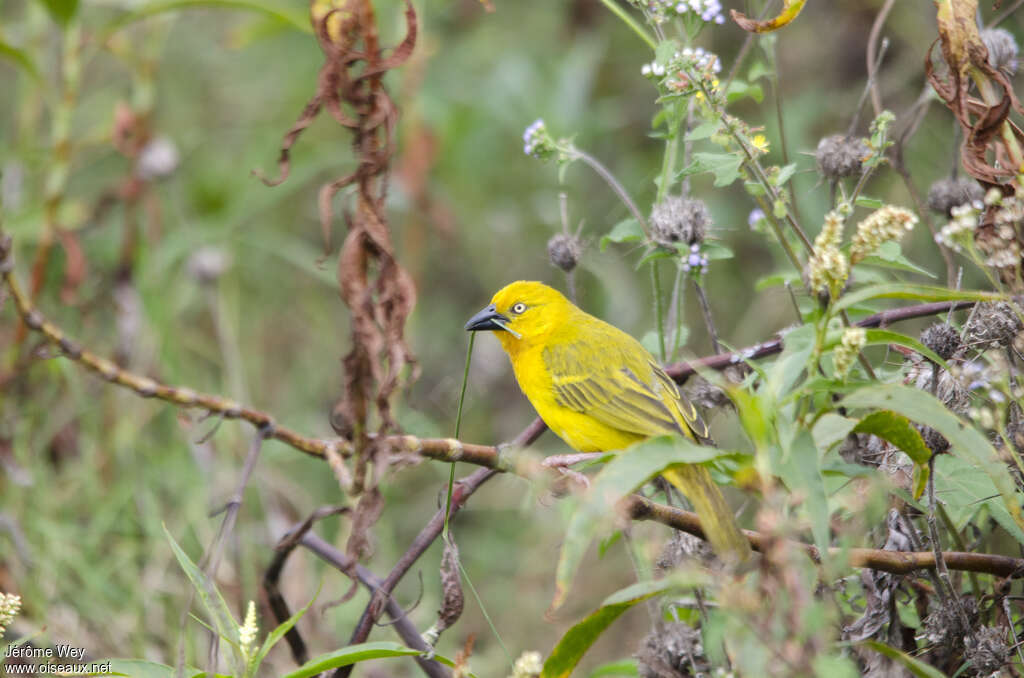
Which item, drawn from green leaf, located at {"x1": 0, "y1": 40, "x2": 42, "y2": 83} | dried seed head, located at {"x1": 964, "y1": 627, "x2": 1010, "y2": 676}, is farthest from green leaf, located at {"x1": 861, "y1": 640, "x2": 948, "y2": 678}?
green leaf, located at {"x1": 0, "y1": 40, "x2": 42, "y2": 83}

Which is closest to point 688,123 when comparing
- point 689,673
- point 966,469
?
point 966,469

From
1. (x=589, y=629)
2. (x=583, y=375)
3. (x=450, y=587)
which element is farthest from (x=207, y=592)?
(x=583, y=375)

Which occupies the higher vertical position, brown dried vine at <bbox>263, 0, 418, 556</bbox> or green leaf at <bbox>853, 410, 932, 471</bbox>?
brown dried vine at <bbox>263, 0, 418, 556</bbox>

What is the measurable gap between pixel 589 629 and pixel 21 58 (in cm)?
296

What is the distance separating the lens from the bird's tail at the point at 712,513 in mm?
1786

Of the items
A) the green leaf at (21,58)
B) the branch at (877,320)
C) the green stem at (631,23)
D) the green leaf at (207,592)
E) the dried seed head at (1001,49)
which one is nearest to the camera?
the green leaf at (207,592)

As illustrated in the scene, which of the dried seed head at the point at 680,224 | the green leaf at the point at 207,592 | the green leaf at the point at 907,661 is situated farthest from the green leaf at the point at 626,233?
the green leaf at the point at 207,592

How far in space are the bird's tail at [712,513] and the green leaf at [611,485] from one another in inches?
A: 6.5

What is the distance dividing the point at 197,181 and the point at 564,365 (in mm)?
2905

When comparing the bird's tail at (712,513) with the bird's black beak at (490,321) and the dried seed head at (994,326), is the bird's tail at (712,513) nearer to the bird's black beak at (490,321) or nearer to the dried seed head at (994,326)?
the dried seed head at (994,326)

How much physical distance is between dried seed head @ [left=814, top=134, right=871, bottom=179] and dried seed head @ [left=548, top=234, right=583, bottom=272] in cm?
66

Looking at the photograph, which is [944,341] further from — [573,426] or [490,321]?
[490,321]

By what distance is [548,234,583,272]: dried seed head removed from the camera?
2.55m

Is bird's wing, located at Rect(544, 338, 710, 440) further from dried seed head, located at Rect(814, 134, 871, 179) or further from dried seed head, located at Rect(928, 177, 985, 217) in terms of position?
dried seed head, located at Rect(928, 177, 985, 217)
